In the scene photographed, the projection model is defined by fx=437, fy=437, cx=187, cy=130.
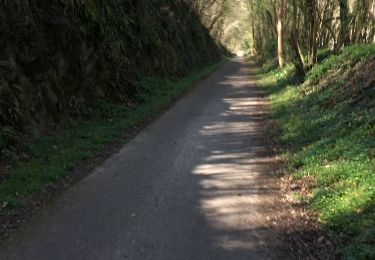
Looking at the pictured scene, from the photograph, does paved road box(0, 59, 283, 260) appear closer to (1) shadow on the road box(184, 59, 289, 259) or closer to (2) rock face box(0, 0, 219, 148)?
(1) shadow on the road box(184, 59, 289, 259)

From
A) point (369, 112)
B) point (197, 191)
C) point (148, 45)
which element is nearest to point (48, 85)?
point (197, 191)

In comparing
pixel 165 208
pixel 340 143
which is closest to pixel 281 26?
pixel 340 143

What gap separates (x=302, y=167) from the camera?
8.42 meters

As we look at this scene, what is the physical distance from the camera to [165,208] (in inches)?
269

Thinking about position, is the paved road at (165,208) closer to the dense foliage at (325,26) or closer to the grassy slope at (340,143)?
the grassy slope at (340,143)

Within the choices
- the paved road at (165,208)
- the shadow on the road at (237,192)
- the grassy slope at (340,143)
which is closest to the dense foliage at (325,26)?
the grassy slope at (340,143)

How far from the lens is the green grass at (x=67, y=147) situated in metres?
7.40

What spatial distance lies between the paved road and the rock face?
7.52 ft

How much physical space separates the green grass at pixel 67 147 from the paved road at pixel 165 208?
1.84ft

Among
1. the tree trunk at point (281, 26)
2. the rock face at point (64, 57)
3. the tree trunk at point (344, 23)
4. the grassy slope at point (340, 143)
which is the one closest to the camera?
the grassy slope at point (340, 143)

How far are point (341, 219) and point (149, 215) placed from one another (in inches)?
108

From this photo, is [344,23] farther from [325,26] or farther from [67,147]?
[67,147]

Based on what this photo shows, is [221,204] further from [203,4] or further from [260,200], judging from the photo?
[203,4]

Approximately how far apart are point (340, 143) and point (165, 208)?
391 centimetres
